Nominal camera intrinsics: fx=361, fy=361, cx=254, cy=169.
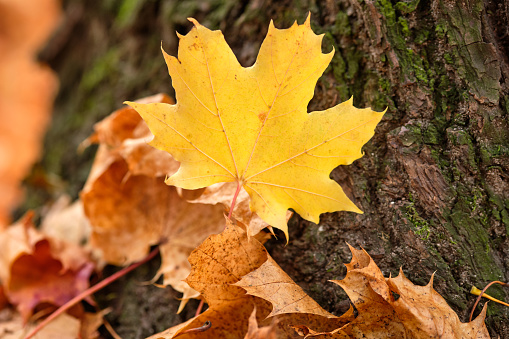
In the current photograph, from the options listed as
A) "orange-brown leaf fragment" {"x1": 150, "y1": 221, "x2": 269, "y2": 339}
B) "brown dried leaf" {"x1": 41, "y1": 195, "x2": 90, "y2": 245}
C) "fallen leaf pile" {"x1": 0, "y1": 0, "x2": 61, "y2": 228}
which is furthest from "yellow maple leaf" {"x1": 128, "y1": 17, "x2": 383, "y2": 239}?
"fallen leaf pile" {"x1": 0, "y1": 0, "x2": 61, "y2": 228}

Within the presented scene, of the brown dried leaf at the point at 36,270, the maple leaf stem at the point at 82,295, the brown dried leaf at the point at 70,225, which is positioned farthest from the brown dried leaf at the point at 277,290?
the brown dried leaf at the point at 70,225

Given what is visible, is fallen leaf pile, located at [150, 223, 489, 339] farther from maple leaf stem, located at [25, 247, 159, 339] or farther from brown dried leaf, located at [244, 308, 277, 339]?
maple leaf stem, located at [25, 247, 159, 339]

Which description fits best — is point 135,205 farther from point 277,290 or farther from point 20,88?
point 20,88

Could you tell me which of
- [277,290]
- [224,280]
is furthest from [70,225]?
[277,290]

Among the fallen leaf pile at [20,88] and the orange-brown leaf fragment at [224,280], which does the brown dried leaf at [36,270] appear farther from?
the fallen leaf pile at [20,88]

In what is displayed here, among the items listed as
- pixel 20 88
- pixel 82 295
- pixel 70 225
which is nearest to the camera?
pixel 82 295

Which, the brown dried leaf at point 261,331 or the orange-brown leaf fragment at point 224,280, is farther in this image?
the orange-brown leaf fragment at point 224,280
